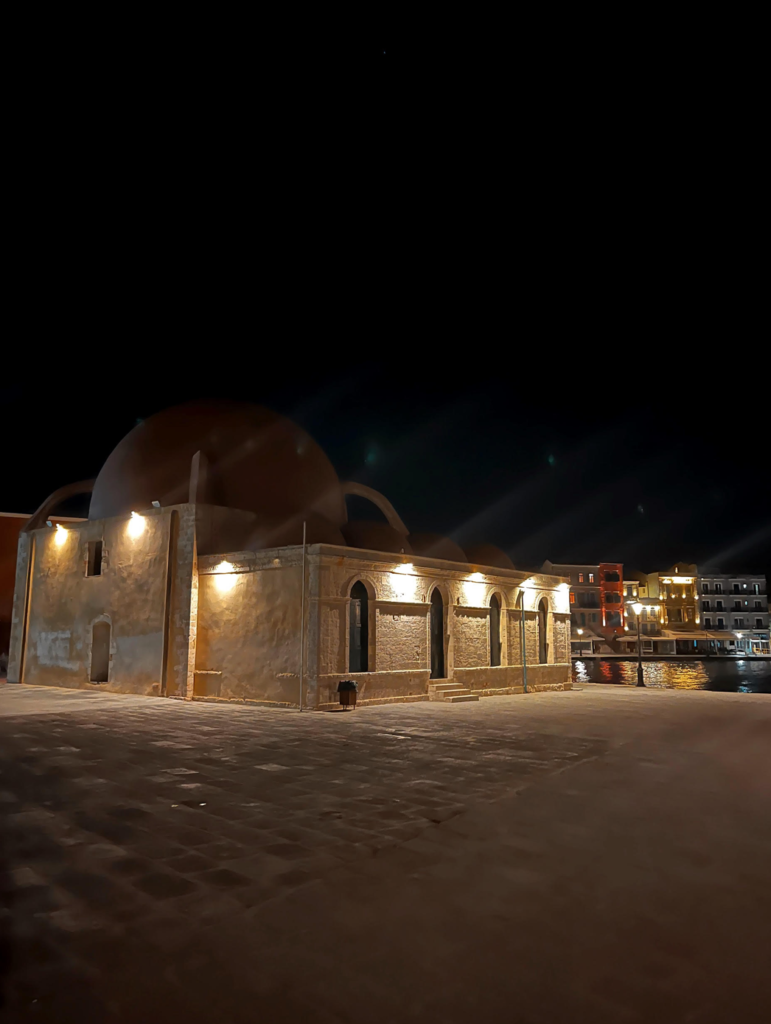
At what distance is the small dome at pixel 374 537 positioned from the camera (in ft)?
Result: 61.6

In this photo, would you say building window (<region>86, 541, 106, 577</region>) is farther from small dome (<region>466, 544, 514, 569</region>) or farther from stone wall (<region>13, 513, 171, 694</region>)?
small dome (<region>466, 544, 514, 569</region>)

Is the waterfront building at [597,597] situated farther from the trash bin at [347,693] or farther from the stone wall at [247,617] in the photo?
the trash bin at [347,693]

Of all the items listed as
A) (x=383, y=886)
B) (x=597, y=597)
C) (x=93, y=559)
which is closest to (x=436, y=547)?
(x=93, y=559)

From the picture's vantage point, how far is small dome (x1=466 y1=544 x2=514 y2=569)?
23609mm

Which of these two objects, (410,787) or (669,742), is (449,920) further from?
(669,742)

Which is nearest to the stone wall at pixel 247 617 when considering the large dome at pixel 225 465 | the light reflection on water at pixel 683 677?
the large dome at pixel 225 465

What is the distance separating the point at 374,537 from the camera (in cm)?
1906

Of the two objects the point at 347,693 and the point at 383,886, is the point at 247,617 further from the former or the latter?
the point at 383,886

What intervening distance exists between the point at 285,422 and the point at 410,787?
54.5 feet

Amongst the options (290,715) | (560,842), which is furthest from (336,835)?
(290,715)

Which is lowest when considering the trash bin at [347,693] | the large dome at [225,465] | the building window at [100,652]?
the trash bin at [347,693]

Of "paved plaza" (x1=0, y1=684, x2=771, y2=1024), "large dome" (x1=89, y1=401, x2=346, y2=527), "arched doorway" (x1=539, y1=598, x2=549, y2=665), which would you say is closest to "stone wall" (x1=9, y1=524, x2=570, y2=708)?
"arched doorway" (x1=539, y1=598, x2=549, y2=665)

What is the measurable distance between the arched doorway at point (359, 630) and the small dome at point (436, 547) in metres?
3.46

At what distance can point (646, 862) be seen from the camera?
16.9 feet
